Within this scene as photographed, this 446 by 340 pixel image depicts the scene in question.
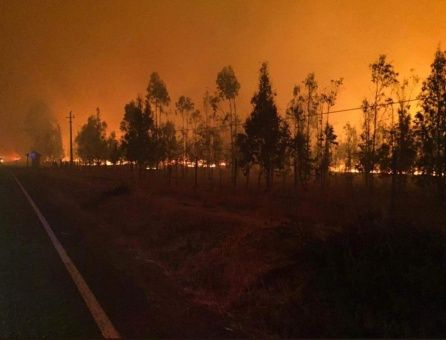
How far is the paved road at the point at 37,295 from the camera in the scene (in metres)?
5.87

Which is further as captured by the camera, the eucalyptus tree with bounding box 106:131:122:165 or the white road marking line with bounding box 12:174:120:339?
the eucalyptus tree with bounding box 106:131:122:165

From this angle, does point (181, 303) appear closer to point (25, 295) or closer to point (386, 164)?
point (25, 295)

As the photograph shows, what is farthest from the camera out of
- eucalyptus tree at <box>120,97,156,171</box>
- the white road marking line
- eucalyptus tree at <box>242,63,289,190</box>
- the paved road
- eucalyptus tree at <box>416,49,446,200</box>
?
eucalyptus tree at <box>120,97,156,171</box>

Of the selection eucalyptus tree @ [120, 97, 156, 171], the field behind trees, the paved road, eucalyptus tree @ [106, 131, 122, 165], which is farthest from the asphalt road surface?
eucalyptus tree @ [106, 131, 122, 165]

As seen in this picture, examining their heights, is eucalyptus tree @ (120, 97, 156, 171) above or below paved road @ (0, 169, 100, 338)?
above

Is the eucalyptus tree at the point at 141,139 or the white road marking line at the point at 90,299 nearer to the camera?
the white road marking line at the point at 90,299

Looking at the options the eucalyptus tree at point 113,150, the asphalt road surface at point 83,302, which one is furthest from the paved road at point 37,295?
the eucalyptus tree at point 113,150

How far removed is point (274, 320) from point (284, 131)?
83.2 feet

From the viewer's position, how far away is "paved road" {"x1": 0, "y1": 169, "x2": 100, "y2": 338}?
19.3 feet

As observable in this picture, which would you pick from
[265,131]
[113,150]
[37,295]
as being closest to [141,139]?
[265,131]

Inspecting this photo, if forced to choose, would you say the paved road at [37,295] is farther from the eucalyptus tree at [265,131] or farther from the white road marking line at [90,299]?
the eucalyptus tree at [265,131]

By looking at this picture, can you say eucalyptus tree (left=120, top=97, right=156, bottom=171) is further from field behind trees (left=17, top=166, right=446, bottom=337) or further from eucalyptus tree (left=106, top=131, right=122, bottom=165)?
field behind trees (left=17, top=166, right=446, bottom=337)

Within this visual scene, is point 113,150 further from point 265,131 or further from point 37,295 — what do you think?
point 37,295

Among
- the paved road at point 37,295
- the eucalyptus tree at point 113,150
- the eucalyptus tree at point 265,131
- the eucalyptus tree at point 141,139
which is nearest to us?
the paved road at point 37,295
